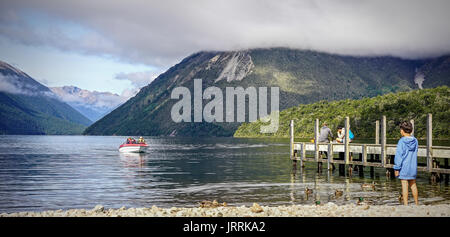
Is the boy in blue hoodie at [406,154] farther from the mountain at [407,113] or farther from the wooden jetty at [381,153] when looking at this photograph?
the mountain at [407,113]

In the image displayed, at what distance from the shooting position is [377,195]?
2912cm

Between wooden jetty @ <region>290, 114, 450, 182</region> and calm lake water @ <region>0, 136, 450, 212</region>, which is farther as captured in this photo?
wooden jetty @ <region>290, 114, 450, 182</region>

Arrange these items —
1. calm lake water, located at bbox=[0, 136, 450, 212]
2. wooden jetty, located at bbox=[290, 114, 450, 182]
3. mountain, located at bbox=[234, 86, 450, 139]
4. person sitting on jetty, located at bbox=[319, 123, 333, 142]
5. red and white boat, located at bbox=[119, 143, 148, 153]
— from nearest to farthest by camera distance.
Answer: calm lake water, located at bbox=[0, 136, 450, 212] < wooden jetty, located at bbox=[290, 114, 450, 182] < person sitting on jetty, located at bbox=[319, 123, 333, 142] < red and white boat, located at bbox=[119, 143, 148, 153] < mountain, located at bbox=[234, 86, 450, 139]

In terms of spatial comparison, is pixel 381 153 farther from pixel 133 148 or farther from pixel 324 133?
pixel 133 148

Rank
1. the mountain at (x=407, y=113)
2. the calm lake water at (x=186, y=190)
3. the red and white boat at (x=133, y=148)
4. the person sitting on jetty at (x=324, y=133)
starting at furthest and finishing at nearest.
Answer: the mountain at (x=407, y=113) < the red and white boat at (x=133, y=148) < the person sitting on jetty at (x=324, y=133) < the calm lake water at (x=186, y=190)

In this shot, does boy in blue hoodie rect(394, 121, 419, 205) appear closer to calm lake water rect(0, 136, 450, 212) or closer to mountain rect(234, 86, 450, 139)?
calm lake water rect(0, 136, 450, 212)

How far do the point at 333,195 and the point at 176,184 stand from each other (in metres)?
14.6

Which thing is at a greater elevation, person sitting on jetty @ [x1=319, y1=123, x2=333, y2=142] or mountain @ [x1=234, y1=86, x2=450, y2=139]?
mountain @ [x1=234, y1=86, x2=450, y2=139]

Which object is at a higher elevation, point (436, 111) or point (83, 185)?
point (436, 111)

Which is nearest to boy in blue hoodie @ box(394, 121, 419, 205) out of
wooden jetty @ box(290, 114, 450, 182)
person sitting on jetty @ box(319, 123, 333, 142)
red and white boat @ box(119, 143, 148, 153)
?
wooden jetty @ box(290, 114, 450, 182)

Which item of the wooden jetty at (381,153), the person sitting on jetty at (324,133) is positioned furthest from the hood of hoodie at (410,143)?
the person sitting on jetty at (324,133)

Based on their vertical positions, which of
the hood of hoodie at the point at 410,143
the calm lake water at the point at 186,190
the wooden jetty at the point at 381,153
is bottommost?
the calm lake water at the point at 186,190
